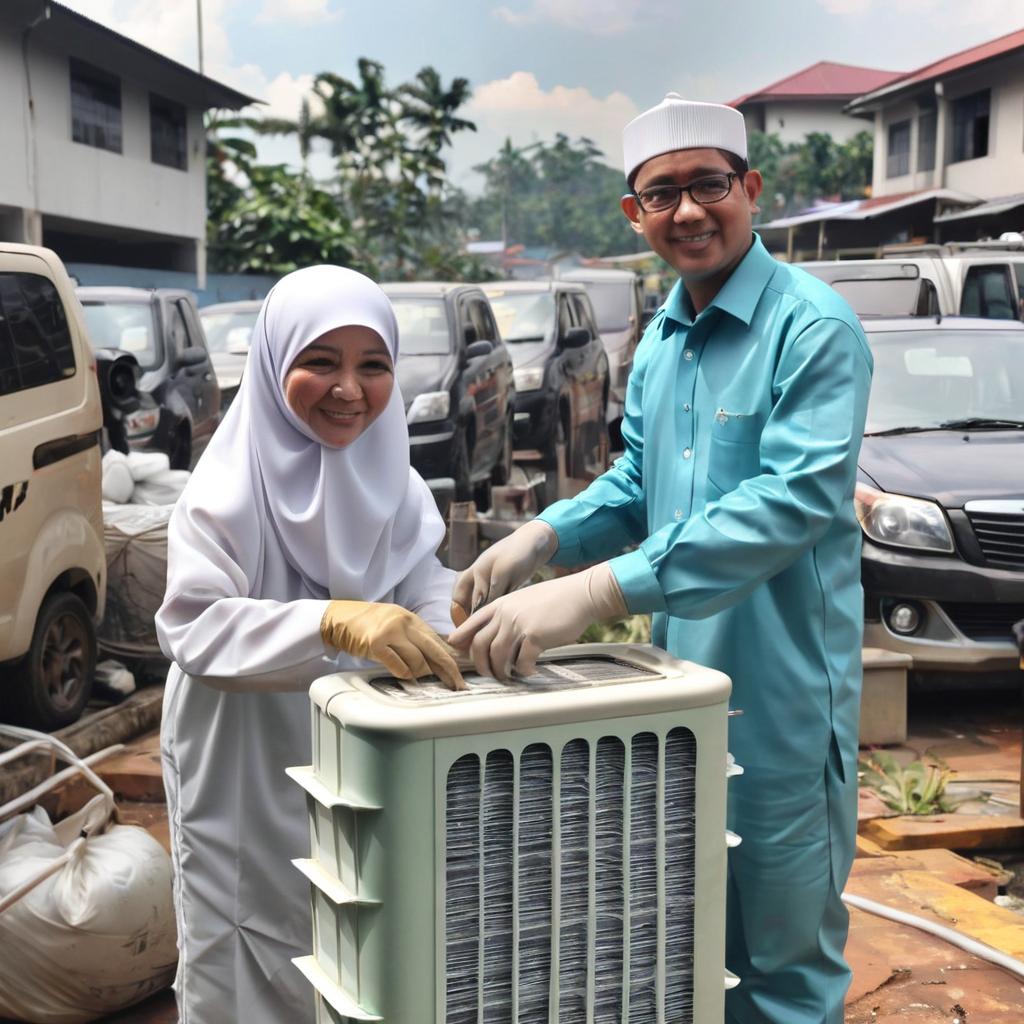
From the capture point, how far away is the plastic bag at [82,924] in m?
3.29

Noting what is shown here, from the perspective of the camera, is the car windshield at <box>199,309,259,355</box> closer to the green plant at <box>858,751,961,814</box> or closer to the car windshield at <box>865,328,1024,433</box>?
the car windshield at <box>865,328,1024,433</box>

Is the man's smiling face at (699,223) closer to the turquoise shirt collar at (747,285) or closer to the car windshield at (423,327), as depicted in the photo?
the turquoise shirt collar at (747,285)

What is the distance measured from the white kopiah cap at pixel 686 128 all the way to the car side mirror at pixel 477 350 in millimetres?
7160

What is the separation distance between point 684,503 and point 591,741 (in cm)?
80

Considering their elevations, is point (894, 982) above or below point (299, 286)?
below

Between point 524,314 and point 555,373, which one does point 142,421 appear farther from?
point 524,314

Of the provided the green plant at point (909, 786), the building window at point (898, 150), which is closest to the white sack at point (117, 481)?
the green plant at point (909, 786)

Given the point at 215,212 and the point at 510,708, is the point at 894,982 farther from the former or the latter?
the point at 215,212

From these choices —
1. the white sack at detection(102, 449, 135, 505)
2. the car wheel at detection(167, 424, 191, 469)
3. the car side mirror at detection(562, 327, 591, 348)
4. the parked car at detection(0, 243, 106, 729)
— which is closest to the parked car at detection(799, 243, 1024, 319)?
the car side mirror at detection(562, 327, 591, 348)

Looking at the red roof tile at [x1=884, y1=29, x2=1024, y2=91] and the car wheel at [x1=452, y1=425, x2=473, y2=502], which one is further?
the red roof tile at [x1=884, y1=29, x2=1024, y2=91]

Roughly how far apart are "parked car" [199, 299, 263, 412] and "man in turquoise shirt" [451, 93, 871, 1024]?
9.81 metres

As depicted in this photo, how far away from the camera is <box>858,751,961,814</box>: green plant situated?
16.2 feet

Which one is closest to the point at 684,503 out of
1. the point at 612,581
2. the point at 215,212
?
the point at 612,581

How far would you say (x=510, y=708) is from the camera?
1.63 meters
